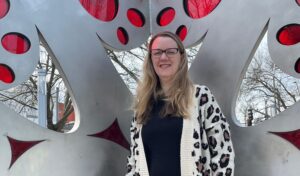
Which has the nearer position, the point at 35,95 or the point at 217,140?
the point at 217,140

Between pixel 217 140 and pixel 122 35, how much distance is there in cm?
98

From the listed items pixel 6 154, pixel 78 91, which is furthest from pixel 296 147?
pixel 6 154

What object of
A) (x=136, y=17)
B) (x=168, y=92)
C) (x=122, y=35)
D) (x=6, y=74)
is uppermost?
(x=136, y=17)

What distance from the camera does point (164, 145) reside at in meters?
1.80

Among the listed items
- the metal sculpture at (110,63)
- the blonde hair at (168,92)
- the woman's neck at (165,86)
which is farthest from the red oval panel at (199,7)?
the woman's neck at (165,86)

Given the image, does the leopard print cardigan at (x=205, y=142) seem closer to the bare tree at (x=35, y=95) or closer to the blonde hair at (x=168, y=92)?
the blonde hair at (x=168, y=92)

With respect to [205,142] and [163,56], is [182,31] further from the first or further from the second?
[205,142]

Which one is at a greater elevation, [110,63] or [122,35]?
[122,35]

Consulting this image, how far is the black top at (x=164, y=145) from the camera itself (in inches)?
70.5

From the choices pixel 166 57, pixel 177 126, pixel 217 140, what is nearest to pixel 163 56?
pixel 166 57

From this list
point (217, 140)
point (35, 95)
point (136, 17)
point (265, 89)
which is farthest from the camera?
point (35, 95)

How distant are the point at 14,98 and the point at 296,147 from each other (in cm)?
158

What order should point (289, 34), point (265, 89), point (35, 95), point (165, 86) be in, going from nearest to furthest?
point (165, 86)
point (289, 34)
point (265, 89)
point (35, 95)

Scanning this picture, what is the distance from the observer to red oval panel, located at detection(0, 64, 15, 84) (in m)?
1.96
